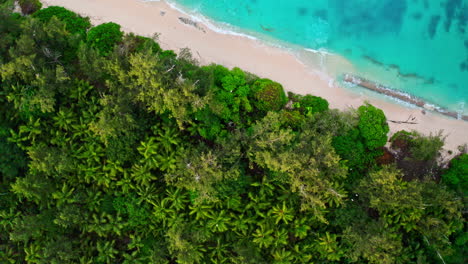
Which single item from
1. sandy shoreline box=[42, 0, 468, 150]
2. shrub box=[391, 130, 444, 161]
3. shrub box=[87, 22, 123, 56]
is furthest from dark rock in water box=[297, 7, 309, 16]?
shrub box=[87, 22, 123, 56]

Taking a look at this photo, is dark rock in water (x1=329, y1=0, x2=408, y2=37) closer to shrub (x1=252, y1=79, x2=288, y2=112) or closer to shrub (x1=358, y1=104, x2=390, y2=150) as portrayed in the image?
shrub (x1=358, y1=104, x2=390, y2=150)

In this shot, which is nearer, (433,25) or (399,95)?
(399,95)

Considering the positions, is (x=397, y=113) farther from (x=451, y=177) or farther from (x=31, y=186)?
(x=31, y=186)

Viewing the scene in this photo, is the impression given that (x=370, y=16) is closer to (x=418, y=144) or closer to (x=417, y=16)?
(x=417, y=16)

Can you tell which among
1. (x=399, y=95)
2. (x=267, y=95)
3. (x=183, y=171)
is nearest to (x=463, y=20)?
(x=399, y=95)

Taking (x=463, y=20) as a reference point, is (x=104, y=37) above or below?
below

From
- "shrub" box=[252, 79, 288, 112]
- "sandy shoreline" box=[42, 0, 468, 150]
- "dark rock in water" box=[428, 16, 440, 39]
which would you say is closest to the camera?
"shrub" box=[252, 79, 288, 112]

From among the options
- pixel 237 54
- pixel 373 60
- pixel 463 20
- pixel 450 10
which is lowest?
pixel 237 54
